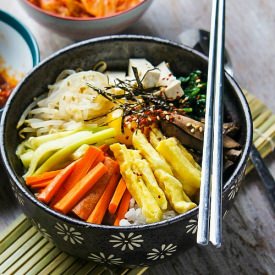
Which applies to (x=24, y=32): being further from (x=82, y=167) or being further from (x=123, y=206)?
(x=123, y=206)

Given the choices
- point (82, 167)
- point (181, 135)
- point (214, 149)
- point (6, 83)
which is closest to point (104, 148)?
point (82, 167)

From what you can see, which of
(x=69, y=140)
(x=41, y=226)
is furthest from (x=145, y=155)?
(x=41, y=226)

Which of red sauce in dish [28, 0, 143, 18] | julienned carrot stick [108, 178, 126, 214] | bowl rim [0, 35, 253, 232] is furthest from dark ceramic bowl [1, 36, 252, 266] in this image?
red sauce in dish [28, 0, 143, 18]

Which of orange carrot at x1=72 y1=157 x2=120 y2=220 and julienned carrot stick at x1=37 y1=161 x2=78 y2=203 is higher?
julienned carrot stick at x1=37 y1=161 x2=78 y2=203

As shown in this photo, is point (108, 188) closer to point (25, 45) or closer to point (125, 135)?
point (125, 135)

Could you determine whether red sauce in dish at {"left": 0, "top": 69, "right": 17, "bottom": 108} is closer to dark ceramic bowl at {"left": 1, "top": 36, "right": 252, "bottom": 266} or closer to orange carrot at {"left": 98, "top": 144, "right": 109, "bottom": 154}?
dark ceramic bowl at {"left": 1, "top": 36, "right": 252, "bottom": 266}
